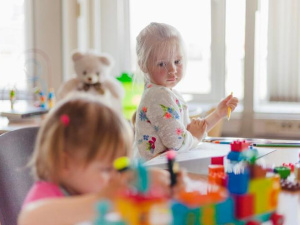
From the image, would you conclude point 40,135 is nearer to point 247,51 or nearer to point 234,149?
point 234,149

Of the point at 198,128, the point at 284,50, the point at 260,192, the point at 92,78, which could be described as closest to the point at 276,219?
the point at 260,192

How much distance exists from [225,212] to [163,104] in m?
0.85

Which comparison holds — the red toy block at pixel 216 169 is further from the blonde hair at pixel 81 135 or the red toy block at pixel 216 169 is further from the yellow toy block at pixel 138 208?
the yellow toy block at pixel 138 208

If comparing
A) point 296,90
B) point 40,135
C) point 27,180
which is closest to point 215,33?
point 296,90

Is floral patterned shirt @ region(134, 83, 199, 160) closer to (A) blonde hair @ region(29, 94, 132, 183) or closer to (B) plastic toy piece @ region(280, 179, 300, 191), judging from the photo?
(B) plastic toy piece @ region(280, 179, 300, 191)

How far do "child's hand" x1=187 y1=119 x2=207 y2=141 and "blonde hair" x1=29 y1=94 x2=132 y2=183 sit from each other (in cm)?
73

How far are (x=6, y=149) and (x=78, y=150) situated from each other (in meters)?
0.54

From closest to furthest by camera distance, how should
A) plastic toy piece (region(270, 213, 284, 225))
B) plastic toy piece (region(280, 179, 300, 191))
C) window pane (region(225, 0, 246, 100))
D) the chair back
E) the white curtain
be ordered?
plastic toy piece (region(270, 213, 284, 225))
plastic toy piece (region(280, 179, 300, 191))
the chair back
the white curtain
window pane (region(225, 0, 246, 100))

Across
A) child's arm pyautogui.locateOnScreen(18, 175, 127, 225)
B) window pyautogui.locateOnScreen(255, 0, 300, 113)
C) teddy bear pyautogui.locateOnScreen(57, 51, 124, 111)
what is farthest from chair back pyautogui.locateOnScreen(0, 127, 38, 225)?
window pyautogui.locateOnScreen(255, 0, 300, 113)

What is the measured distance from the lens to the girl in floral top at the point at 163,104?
4.77 ft

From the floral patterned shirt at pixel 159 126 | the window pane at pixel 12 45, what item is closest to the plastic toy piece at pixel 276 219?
the floral patterned shirt at pixel 159 126

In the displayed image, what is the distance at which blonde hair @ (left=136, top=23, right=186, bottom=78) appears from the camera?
1.53 metres

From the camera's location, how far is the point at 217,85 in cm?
311

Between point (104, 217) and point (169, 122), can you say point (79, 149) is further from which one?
point (169, 122)
